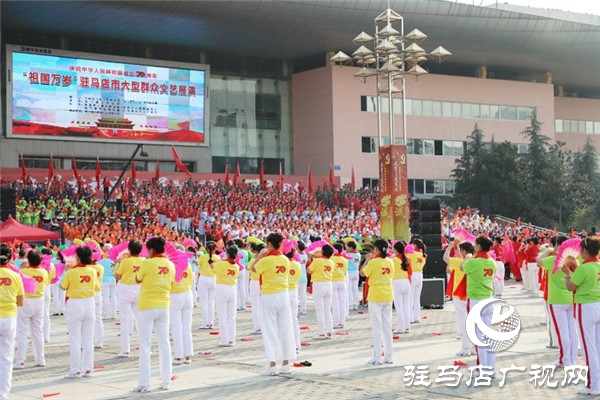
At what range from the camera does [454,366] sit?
1320cm

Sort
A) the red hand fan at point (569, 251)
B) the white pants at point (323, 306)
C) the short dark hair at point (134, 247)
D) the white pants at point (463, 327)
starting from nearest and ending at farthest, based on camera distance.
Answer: the red hand fan at point (569, 251) < the short dark hair at point (134, 247) < the white pants at point (463, 327) < the white pants at point (323, 306)

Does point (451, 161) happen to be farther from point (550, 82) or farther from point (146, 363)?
point (146, 363)

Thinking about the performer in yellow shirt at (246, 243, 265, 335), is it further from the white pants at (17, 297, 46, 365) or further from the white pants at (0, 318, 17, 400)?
the white pants at (0, 318, 17, 400)

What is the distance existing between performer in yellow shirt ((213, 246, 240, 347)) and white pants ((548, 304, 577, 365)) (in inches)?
237

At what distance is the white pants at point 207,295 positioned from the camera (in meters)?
19.1

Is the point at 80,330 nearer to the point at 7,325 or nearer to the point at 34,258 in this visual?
the point at 34,258

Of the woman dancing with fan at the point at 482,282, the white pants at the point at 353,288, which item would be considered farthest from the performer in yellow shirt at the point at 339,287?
the woman dancing with fan at the point at 482,282

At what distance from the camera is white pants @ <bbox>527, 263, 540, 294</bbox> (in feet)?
90.9

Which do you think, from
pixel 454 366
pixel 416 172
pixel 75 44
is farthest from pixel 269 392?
pixel 416 172

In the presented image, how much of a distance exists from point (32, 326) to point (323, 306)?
18.1ft

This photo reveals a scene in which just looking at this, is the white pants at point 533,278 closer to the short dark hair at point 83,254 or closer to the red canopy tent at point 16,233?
the red canopy tent at point 16,233

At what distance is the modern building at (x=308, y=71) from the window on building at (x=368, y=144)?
0.06 metres

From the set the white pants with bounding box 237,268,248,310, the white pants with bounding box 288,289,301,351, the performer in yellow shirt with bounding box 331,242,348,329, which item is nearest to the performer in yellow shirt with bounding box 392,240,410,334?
the performer in yellow shirt with bounding box 331,242,348,329

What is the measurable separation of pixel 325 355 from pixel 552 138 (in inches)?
2098
